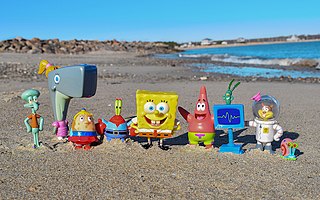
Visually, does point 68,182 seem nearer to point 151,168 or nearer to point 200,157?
point 151,168

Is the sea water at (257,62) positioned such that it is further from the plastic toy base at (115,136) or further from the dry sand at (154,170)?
the plastic toy base at (115,136)

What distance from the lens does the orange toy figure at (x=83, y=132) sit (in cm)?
416

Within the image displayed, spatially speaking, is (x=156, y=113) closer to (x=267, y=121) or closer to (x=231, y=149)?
(x=231, y=149)

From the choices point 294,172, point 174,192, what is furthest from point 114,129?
point 294,172

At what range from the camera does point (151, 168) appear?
362 cm

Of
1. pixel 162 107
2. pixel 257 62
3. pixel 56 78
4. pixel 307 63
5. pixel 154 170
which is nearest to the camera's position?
pixel 154 170

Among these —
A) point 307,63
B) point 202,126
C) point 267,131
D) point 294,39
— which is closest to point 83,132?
point 202,126

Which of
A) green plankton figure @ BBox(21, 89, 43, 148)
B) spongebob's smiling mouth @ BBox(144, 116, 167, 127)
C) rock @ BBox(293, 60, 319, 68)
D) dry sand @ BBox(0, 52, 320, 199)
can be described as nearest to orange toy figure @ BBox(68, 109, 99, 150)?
dry sand @ BBox(0, 52, 320, 199)

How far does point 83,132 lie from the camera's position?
13.6 feet

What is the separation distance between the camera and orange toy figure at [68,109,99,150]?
416cm

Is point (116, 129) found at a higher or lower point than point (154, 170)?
higher

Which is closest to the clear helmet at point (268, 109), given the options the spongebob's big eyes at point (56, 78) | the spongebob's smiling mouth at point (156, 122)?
the spongebob's smiling mouth at point (156, 122)

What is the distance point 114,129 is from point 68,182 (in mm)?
1086

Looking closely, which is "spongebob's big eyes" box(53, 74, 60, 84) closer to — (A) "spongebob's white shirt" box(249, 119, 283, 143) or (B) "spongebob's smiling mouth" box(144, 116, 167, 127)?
(B) "spongebob's smiling mouth" box(144, 116, 167, 127)
